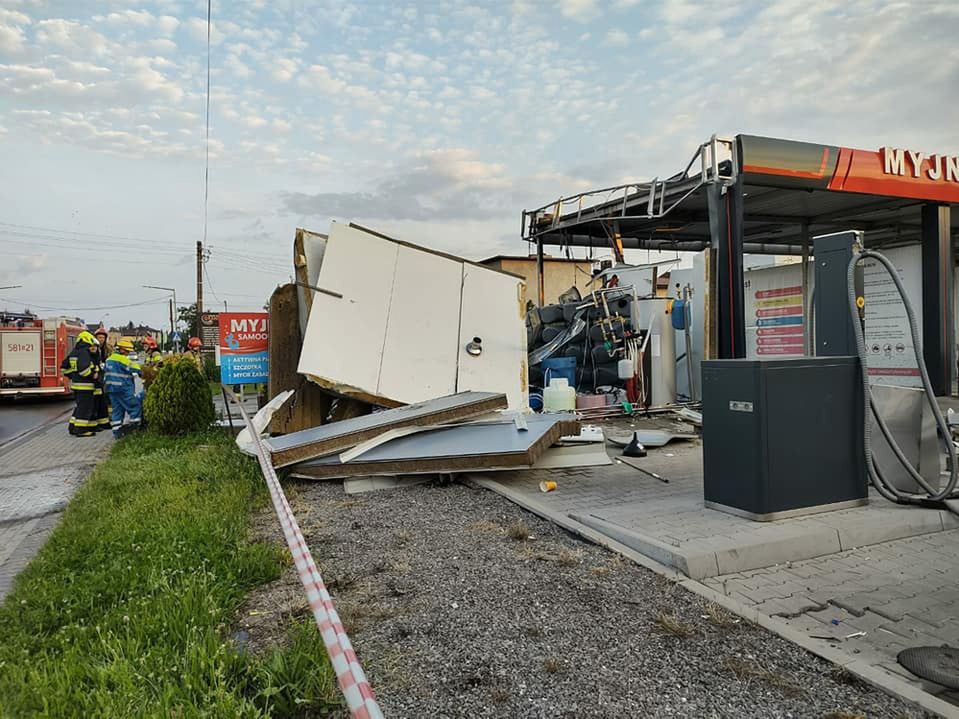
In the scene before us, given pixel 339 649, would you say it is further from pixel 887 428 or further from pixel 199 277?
pixel 199 277

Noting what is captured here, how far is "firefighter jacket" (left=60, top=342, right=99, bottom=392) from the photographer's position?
38.4 feet

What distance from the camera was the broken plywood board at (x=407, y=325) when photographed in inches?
331

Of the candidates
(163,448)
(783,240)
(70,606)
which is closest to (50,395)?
(163,448)

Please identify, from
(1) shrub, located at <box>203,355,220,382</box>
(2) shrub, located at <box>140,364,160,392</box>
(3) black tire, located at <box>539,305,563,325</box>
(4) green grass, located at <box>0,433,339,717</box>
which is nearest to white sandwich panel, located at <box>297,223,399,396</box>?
(4) green grass, located at <box>0,433,339,717</box>

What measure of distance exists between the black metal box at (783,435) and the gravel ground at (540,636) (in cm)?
124

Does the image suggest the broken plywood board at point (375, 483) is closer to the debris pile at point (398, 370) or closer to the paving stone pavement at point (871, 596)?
the debris pile at point (398, 370)

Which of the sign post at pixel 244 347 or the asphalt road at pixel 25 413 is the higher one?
the sign post at pixel 244 347

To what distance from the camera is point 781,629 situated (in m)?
3.32

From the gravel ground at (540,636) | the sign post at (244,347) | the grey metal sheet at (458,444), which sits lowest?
the gravel ground at (540,636)

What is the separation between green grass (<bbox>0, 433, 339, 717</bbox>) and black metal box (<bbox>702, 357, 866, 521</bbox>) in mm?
3216

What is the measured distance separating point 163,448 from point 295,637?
6.81 meters

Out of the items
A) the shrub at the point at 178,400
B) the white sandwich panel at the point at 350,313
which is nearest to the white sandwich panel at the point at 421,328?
the white sandwich panel at the point at 350,313

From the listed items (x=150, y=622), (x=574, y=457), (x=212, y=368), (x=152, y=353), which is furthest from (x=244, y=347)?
(x=212, y=368)

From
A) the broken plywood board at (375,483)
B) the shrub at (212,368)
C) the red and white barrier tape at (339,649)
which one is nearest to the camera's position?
the red and white barrier tape at (339,649)
